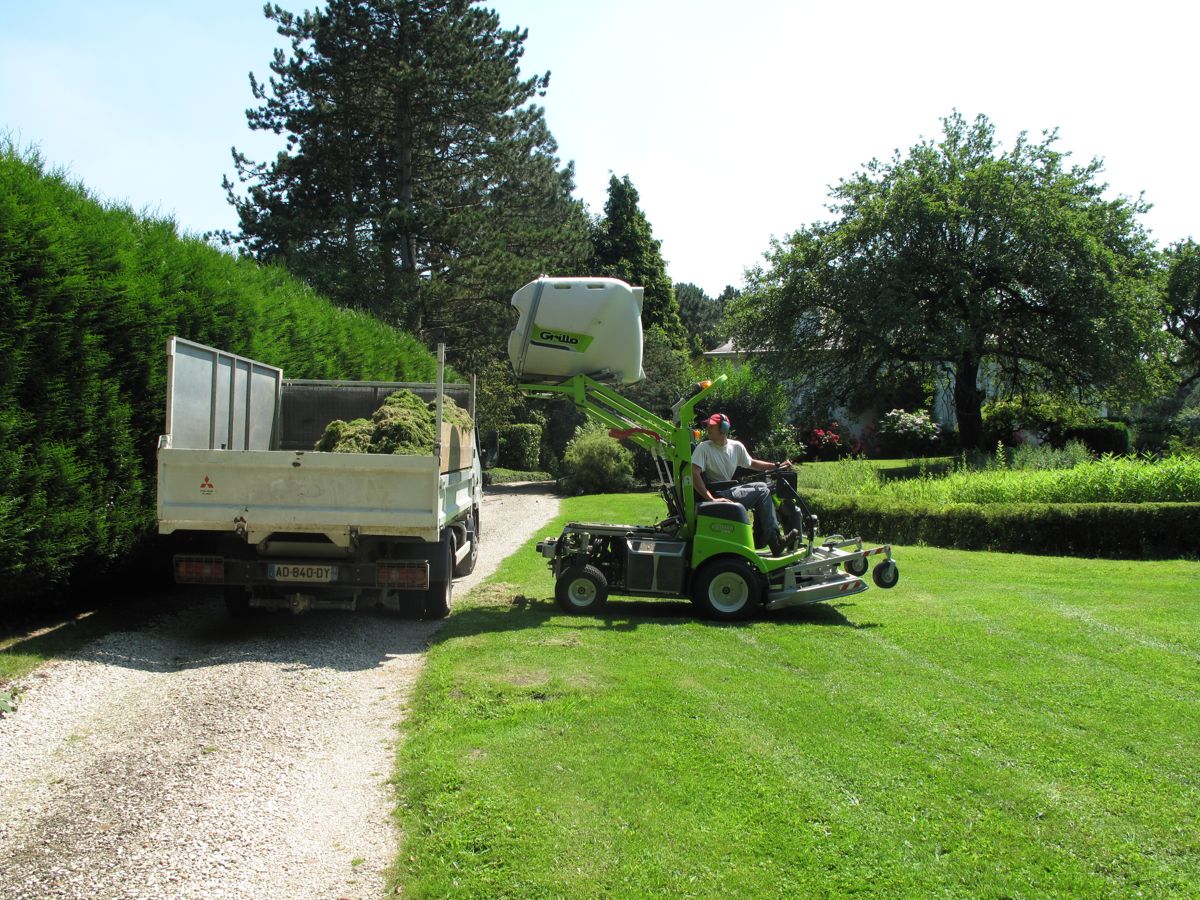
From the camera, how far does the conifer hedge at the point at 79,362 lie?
265 inches

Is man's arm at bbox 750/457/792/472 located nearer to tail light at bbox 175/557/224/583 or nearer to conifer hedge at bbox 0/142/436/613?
tail light at bbox 175/557/224/583

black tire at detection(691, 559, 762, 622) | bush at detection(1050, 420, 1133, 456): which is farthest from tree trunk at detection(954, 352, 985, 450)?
black tire at detection(691, 559, 762, 622)

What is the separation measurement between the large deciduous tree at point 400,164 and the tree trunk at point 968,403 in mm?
12722

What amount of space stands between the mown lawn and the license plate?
113 centimetres

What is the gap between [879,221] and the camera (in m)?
24.0

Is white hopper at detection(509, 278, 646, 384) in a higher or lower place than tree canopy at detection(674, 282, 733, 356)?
lower

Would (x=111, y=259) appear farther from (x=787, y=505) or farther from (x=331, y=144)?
(x=331, y=144)

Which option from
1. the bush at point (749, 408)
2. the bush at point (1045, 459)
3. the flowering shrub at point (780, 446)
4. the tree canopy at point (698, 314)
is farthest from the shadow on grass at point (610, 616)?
the tree canopy at point (698, 314)

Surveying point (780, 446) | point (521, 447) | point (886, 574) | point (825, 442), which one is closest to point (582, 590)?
point (886, 574)

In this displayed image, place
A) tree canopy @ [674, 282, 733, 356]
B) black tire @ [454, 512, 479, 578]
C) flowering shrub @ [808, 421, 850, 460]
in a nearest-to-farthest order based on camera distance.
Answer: black tire @ [454, 512, 479, 578] → flowering shrub @ [808, 421, 850, 460] → tree canopy @ [674, 282, 733, 356]

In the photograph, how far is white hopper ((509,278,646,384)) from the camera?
8.92 meters

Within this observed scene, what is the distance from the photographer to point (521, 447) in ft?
123

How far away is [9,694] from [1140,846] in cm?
636

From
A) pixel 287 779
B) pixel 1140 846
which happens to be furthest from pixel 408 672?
pixel 1140 846
